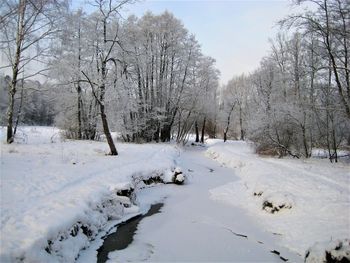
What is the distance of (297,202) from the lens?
33.7 feet

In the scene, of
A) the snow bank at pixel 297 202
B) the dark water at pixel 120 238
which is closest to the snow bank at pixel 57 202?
the dark water at pixel 120 238

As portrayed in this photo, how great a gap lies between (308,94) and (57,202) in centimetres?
2276

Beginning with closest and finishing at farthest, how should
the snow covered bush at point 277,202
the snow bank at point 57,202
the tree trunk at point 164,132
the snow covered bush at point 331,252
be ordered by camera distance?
the snow bank at point 57,202 < the snow covered bush at point 331,252 < the snow covered bush at point 277,202 < the tree trunk at point 164,132

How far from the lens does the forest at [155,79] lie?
A: 17.4 metres

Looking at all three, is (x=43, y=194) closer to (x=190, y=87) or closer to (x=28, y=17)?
(x=28, y=17)

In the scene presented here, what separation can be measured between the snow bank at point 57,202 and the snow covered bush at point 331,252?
4.80 meters

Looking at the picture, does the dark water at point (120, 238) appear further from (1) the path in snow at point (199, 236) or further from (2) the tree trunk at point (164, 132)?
(2) the tree trunk at point (164, 132)

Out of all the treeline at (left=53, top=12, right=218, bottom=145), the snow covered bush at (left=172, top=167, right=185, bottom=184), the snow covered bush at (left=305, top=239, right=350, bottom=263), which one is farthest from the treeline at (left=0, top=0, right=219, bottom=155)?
the snow covered bush at (left=305, top=239, right=350, bottom=263)

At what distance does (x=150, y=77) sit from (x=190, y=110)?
21.1ft

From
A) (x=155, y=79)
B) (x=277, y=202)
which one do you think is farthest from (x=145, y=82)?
(x=277, y=202)

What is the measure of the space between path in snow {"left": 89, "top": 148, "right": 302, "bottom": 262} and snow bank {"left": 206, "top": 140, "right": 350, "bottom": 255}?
53 cm

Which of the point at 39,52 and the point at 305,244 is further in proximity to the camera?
the point at 39,52

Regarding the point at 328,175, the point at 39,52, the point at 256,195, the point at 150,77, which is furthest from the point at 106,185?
the point at 150,77

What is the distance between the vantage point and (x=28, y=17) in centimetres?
1777
